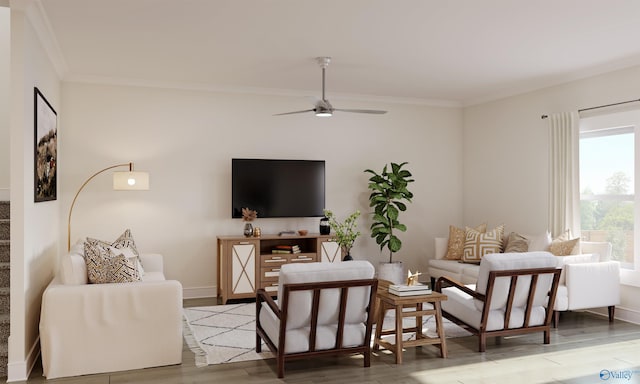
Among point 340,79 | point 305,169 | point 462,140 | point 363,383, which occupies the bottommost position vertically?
point 363,383

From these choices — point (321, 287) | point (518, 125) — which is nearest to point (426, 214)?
point (518, 125)

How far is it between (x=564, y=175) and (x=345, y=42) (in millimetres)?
3183

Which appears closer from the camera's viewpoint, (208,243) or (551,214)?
(551,214)

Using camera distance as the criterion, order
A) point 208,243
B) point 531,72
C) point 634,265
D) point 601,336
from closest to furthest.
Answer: point 601,336 → point 634,265 → point 531,72 → point 208,243

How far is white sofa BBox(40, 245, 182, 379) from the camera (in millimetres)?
3852

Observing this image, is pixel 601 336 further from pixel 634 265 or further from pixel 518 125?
pixel 518 125

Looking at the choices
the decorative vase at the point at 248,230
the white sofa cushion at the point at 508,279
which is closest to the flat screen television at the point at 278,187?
the decorative vase at the point at 248,230

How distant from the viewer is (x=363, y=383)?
148 inches

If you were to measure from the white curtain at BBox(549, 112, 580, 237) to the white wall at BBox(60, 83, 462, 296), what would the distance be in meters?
2.05

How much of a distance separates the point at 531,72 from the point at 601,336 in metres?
2.96

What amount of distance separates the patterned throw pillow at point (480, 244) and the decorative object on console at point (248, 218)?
2756mm

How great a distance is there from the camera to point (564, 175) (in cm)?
622

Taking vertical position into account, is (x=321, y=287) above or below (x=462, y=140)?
below

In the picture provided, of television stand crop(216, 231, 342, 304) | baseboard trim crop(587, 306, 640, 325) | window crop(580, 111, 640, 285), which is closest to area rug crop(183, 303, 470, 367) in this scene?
television stand crop(216, 231, 342, 304)
